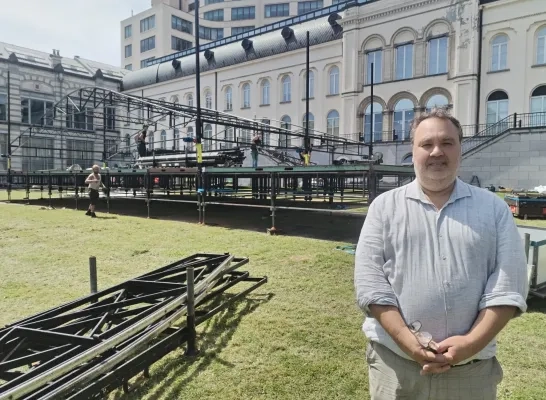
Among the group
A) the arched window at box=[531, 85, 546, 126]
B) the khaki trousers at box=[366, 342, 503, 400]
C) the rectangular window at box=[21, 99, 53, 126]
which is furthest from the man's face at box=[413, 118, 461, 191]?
the rectangular window at box=[21, 99, 53, 126]

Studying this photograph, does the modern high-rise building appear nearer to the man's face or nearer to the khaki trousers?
the man's face

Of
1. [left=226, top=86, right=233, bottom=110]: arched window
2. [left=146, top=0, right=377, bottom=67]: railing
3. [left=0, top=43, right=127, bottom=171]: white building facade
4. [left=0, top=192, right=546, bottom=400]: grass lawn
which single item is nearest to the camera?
[left=0, top=192, right=546, bottom=400]: grass lawn

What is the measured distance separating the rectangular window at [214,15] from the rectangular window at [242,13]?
1854 mm

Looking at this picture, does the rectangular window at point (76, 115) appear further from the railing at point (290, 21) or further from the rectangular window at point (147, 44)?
the rectangular window at point (147, 44)

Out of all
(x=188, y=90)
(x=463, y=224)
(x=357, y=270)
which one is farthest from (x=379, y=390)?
(x=188, y=90)

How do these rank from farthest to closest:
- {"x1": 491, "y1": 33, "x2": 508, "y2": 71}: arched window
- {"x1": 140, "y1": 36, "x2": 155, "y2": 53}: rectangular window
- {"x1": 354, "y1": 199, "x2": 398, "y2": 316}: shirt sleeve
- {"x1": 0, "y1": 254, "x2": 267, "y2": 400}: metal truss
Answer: {"x1": 140, "y1": 36, "x2": 155, "y2": 53}: rectangular window, {"x1": 491, "y1": 33, "x2": 508, "y2": 71}: arched window, {"x1": 0, "y1": 254, "x2": 267, "y2": 400}: metal truss, {"x1": 354, "y1": 199, "x2": 398, "y2": 316}: shirt sleeve

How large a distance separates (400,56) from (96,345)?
3237 centimetres

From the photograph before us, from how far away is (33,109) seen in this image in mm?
40094

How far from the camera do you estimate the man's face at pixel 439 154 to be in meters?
1.93

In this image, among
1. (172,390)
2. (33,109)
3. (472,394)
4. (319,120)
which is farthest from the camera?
(33,109)

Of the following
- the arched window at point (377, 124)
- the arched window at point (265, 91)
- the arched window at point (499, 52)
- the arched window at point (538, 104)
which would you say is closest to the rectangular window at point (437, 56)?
the arched window at point (499, 52)

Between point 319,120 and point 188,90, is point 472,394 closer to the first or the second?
point 319,120

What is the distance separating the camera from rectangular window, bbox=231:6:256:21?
62719 mm

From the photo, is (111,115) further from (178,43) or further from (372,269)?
(178,43)
